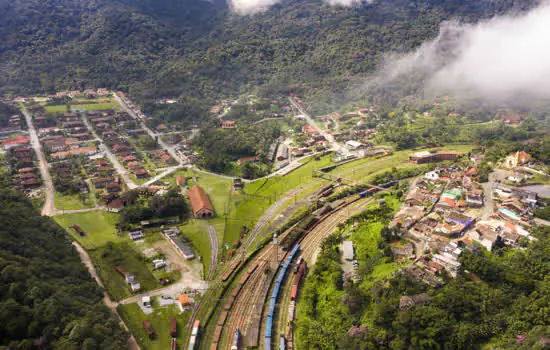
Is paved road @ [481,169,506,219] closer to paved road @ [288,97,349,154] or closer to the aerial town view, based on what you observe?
the aerial town view

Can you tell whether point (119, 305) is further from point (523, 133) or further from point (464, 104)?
point (464, 104)

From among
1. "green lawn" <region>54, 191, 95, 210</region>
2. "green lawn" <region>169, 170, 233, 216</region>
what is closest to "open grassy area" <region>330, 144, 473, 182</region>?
"green lawn" <region>169, 170, 233, 216</region>

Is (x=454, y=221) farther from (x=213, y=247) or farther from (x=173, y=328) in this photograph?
(x=173, y=328)

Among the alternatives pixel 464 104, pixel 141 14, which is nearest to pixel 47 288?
pixel 464 104

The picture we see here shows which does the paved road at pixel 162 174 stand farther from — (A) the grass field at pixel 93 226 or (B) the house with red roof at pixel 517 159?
(B) the house with red roof at pixel 517 159

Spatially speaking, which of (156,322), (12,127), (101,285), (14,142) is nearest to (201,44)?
(12,127)
